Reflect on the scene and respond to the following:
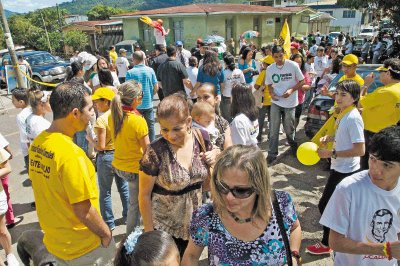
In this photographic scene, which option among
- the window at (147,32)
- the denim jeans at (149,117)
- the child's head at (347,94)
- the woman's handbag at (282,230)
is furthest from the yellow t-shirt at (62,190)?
the window at (147,32)

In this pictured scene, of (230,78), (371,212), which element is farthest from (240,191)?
(230,78)

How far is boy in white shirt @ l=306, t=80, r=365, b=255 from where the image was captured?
3107 mm

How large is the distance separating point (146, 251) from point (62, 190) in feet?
3.21

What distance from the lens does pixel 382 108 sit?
3.95m

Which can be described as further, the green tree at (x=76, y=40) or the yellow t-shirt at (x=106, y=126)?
the green tree at (x=76, y=40)

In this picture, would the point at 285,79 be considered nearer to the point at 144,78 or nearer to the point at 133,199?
the point at 144,78

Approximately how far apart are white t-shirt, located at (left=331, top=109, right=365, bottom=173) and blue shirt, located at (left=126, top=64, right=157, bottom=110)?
383 cm

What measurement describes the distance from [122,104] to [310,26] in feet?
144

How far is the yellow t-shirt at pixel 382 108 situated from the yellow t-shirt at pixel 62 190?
11.1ft

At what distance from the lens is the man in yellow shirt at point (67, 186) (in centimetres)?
220

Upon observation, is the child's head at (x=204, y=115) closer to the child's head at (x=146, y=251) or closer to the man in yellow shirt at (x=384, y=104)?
the child's head at (x=146, y=251)

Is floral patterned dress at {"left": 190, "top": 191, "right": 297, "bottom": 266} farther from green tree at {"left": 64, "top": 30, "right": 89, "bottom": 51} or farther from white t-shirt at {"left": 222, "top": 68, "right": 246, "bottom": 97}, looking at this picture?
green tree at {"left": 64, "top": 30, "right": 89, "bottom": 51}

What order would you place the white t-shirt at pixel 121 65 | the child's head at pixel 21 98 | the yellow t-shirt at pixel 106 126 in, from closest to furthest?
the yellow t-shirt at pixel 106 126, the child's head at pixel 21 98, the white t-shirt at pixel 121 65

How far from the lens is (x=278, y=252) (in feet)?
5.99
